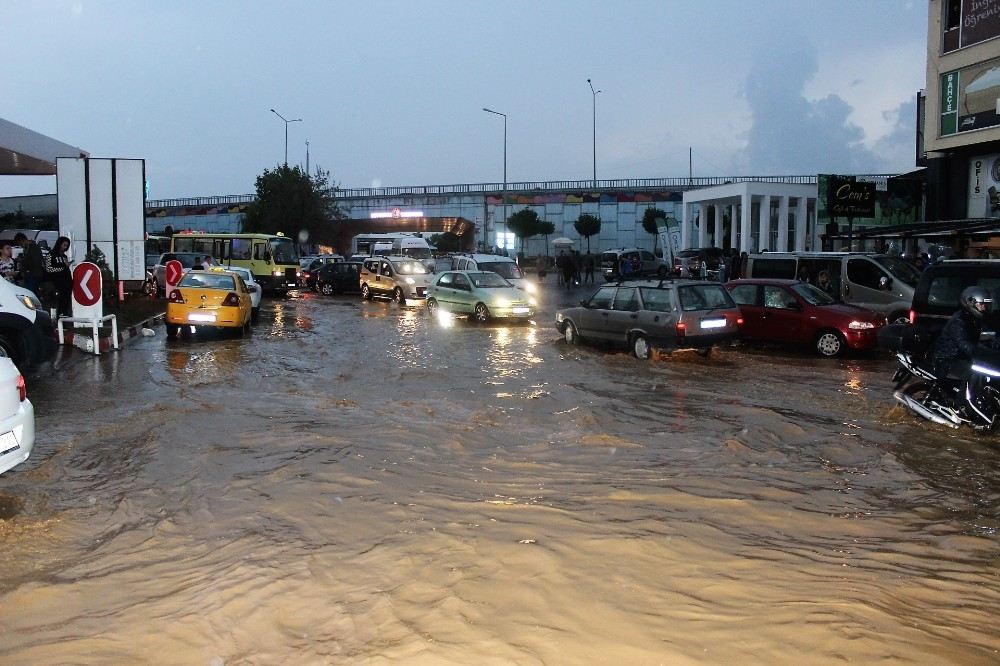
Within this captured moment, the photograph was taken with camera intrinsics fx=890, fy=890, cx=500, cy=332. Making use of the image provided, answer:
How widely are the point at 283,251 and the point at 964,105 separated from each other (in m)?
24.4

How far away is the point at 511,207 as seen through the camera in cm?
6962

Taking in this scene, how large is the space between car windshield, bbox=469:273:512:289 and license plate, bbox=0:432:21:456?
1708 cm

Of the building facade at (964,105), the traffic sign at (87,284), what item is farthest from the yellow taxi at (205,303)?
the building facade at (964,105)

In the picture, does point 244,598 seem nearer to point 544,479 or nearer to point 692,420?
point 544,479

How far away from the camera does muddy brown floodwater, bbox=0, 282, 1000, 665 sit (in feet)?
14.0

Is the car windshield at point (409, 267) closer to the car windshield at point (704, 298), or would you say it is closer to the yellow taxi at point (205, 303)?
the yellow taxi at point (205, 303)

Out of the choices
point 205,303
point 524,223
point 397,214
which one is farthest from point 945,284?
point 397,214

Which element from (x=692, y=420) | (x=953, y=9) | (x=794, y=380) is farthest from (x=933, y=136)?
(x=692, y=420)

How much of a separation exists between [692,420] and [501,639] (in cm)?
604

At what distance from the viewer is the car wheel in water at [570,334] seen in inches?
680

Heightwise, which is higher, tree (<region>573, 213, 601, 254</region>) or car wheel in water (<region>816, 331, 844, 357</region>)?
tree (<region>573, 213, 601, 254</region>)

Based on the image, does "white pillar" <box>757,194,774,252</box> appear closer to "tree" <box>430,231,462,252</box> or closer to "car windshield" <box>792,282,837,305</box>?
"car windshield" <box>792,282,837,305</box>

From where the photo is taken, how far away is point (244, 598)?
4703 millimetres

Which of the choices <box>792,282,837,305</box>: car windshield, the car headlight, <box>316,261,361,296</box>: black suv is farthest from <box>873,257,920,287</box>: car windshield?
<box>316,261,361,296</box>: black suv
